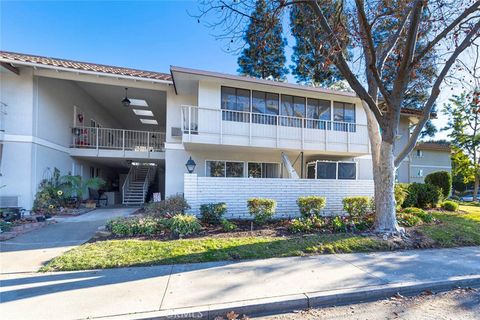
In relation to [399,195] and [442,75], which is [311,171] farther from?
[442,75]

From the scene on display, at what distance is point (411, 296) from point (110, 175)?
21189 mm

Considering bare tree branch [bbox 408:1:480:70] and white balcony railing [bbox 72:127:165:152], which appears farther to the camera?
white balcony railing [bbox 72:127:165:152]

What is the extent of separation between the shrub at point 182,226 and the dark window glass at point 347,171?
853cm

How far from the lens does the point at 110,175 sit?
20.6m

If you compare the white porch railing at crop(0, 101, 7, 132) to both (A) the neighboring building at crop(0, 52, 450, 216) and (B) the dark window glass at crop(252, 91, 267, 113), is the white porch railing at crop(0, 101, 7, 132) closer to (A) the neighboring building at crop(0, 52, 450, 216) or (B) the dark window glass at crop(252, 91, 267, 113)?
(A) the neighboring building at crop(0, 52, 450, 216)

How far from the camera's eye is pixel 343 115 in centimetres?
1360

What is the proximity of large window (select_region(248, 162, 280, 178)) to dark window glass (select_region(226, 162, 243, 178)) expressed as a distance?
515 millimetres

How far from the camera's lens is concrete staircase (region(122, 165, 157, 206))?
1510cm

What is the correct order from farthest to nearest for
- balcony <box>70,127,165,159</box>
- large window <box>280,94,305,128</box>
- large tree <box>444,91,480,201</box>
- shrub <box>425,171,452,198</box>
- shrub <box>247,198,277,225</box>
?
large tree <box>444,91,480,201</box>
balcony <box>70,127,165,159</box>
shrub <box>425,171,452,198</box>
large window <box>280,94,305,128</box>
shrub <box>247,198,277,225</box>

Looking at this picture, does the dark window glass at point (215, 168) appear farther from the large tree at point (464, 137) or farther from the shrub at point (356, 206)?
the large tree at point (464, 137)

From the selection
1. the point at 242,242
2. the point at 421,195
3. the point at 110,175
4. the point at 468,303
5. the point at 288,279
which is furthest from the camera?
the point at 110,175

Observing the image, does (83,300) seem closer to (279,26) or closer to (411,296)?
(411,296)

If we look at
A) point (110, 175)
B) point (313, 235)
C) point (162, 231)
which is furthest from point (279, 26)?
point (110, 175)

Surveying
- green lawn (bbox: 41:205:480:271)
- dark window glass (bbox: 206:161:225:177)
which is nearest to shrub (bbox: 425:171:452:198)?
green lawn (bbox: 41:205:480:271)
